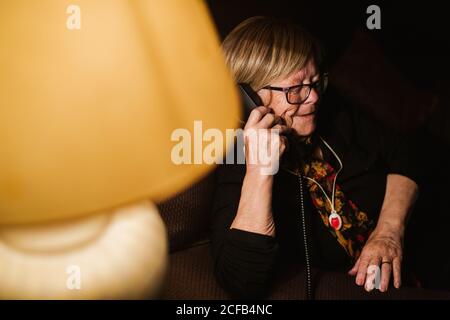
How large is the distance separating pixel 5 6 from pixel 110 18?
0.10m

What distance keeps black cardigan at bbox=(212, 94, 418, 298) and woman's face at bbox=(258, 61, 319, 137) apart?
142 millimetres

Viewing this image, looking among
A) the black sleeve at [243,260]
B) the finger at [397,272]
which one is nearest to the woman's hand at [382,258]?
the finger at [397,272]

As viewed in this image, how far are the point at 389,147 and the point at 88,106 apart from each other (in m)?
1.16

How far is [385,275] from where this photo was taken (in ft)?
3.33

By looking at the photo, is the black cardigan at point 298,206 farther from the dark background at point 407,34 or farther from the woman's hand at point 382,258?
the dark background at point 407,34

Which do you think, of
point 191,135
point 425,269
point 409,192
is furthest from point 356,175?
point 191,135

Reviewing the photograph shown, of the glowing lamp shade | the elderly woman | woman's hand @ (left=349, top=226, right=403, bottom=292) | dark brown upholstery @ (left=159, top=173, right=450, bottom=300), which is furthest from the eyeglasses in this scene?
the glowing lamp shade

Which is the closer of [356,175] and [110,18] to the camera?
[110,18]

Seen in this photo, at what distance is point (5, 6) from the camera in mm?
409

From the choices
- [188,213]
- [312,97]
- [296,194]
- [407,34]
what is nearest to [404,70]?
[407,34]

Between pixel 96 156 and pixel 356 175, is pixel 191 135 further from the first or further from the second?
pixel 356 175

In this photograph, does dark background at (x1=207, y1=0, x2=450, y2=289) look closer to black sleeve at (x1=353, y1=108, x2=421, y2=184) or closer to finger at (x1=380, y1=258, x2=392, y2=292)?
black sleeve at (x1=353, y1=108, x2=421, y2=184)

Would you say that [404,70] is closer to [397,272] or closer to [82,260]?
[397,272]

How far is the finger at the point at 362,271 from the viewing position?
1.01 m
